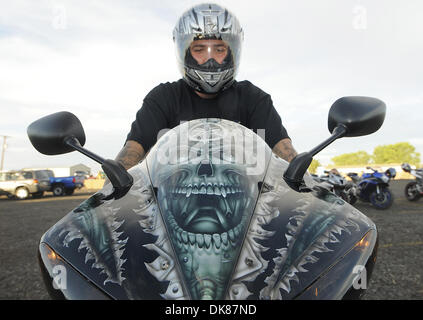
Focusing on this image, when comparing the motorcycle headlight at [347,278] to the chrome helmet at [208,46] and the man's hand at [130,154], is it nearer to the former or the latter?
the man's hand at [130,154]

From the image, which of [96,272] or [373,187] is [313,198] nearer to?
[96,272]

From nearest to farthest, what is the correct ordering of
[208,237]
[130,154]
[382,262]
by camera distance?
1. [208,237]
2. [130,154]
3. [382,262]

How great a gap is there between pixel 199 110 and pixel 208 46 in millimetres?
485

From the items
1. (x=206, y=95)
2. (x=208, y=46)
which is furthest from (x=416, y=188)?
(x=208, y=46)

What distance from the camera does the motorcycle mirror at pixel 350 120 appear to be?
118 centimetres

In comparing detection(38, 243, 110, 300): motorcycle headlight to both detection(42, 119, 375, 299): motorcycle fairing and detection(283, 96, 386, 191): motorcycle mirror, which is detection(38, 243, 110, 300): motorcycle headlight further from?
detection(283, 96, 386, 191): motorcycle mirror

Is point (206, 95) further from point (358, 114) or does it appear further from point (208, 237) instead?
point (208, 237)

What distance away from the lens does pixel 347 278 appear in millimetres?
780

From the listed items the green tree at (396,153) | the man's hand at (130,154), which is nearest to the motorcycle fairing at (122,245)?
the man's hand at (130,154)

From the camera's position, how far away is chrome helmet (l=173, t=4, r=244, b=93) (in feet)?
7.00

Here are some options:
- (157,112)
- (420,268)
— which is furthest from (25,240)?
(420,268)

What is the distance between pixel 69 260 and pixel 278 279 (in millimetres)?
573

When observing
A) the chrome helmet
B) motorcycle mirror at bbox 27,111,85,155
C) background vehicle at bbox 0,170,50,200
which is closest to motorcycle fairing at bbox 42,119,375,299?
motorcycle mirror at bbox 27,111,85,155

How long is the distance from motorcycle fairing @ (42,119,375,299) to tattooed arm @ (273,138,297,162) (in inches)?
34.0
